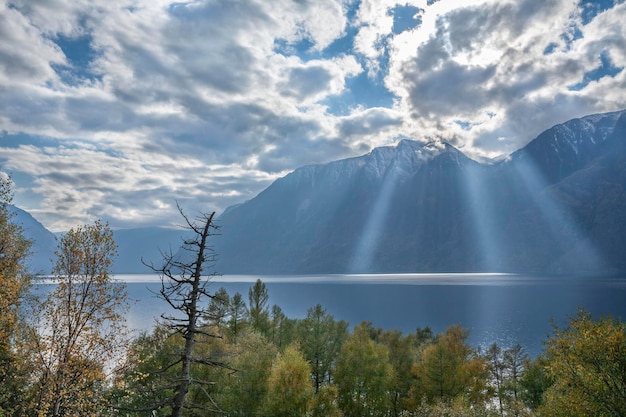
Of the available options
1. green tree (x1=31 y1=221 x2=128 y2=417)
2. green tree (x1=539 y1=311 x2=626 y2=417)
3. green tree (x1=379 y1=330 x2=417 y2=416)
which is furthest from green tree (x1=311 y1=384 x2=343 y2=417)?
green tree (x1=31 y1=221 x2=128 y2=417)

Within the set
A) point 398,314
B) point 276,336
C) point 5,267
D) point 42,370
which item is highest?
point 5,267

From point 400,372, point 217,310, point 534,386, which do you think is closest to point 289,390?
point 217,310

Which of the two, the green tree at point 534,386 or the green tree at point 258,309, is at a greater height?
the green tree at point 258,309

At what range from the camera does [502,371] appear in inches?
3031

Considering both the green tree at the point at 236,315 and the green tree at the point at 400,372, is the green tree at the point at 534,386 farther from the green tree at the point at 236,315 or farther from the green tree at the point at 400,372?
the green tree at the point at 236,315

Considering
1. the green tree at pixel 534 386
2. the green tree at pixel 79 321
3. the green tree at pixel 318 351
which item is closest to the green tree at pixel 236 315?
the green tree at pixel 318 351

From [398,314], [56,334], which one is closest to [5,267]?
[56,334]

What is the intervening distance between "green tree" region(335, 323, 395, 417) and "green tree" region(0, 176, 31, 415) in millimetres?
36384

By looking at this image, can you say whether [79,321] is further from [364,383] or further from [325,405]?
[364,383]

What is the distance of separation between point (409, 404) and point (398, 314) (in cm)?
11991

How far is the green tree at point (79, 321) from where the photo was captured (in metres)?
17.1

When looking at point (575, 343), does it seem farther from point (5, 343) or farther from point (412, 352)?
point (412, 352)

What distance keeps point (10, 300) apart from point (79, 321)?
23.1 feet

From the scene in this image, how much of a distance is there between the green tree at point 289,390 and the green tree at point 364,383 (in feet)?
40.7
